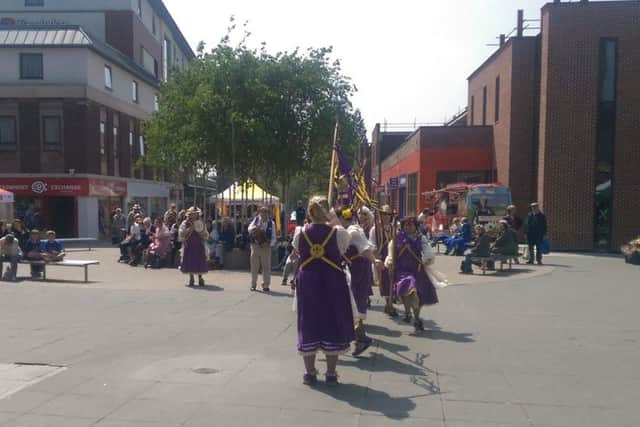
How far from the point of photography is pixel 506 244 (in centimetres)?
1581

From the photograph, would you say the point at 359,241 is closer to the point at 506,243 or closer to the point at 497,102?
the point at 506,243

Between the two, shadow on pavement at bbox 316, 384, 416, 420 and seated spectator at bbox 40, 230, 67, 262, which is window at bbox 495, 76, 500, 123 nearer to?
seated spectator at bbox 40, 230, 67, 262

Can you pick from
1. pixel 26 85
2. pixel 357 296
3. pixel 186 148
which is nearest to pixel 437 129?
pixel 186 148

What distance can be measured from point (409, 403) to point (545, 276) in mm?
10671

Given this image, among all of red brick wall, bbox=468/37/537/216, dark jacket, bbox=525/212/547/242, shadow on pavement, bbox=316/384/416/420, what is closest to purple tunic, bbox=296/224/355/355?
shadow on pavement, bbox=316/384/416/420

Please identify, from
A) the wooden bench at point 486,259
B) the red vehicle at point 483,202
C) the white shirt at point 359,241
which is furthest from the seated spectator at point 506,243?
the white shirt at point 359,241

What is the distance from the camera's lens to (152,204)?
4409 centimetres

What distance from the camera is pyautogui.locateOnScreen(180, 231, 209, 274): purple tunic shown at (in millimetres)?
12977

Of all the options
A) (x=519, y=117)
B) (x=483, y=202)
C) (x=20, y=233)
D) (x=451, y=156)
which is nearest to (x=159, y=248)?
(x=20, y=233)

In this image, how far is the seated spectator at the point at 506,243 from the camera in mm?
15758

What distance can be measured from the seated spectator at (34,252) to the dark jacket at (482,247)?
1047 centimetres

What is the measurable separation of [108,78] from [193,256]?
24952 mm

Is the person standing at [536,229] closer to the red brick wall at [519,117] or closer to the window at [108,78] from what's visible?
the red brick wall at [519,117]

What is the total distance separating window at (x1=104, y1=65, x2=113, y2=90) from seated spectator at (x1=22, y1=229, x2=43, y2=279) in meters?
21.1
